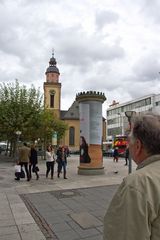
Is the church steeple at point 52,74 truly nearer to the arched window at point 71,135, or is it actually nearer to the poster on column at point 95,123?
the arched window at point 71,135

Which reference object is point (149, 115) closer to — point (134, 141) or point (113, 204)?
point (134, 141)

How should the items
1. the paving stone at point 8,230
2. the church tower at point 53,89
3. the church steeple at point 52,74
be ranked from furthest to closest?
the church steeple at point 52,74, the church tower at point 53,89, the paving stone at point 8,230

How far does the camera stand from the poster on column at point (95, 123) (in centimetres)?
1920

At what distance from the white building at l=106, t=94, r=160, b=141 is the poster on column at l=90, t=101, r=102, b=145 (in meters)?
67.2

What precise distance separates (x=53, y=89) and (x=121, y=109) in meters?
27.5

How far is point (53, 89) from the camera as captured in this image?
91.8 metres

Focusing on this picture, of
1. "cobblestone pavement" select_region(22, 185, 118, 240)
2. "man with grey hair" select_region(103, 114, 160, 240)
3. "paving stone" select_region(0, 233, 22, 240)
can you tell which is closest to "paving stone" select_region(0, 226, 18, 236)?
"paving stone" select_region(0, 233, 22, 240)

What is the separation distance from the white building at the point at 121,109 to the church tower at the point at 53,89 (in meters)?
18.0

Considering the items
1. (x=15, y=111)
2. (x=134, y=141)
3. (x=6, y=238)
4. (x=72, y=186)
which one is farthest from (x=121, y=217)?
(x=15, y=111)

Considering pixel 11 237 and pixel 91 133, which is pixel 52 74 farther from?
pixel 11 237

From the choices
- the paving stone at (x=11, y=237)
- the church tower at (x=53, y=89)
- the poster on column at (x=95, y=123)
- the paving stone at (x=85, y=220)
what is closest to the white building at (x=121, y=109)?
the church tower at (x=53, y=89)

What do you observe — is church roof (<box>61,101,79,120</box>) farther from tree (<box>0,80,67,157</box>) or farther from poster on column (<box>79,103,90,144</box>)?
poster on column (<box>79,103,90,144</box>)

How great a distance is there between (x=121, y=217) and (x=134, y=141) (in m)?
0.52

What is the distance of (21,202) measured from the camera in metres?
10.2
